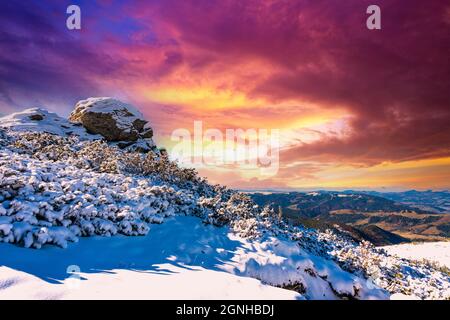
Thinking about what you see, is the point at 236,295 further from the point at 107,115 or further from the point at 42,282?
the point at 107,115

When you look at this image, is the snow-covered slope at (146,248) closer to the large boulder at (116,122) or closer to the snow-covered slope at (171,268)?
the snow-covered slope at (171,268)

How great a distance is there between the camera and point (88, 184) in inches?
477

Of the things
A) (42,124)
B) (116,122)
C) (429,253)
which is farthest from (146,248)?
(42,124)

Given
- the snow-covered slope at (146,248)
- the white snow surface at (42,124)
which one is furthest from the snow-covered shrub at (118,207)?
the white snow surface at (42,124)

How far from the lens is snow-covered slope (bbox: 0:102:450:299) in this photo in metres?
6.25

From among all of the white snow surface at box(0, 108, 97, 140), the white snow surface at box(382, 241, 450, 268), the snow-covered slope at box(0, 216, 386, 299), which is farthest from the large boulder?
the white snow surface at box(382, 241, 450, 268)

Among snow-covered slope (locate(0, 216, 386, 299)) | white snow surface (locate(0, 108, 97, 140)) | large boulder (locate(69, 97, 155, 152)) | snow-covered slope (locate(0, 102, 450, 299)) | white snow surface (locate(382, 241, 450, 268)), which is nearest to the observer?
snow-covered slope (locate(0, 216, 386, 299))

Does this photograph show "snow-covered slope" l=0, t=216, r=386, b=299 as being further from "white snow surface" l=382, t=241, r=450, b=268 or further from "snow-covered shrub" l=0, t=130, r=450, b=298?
"white snow surface" l=382, t=241, r=450, b=268

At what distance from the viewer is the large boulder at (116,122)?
31.8 m

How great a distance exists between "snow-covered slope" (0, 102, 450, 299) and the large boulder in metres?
16.1

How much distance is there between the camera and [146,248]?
29.1 feet

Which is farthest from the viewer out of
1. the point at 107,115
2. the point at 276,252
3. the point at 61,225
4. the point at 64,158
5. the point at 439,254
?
the point at 107,115

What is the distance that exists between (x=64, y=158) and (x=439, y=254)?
90.9 feet
